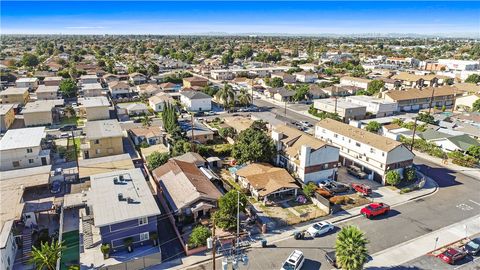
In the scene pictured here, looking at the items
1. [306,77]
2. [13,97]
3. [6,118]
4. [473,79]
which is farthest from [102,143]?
[473,79]

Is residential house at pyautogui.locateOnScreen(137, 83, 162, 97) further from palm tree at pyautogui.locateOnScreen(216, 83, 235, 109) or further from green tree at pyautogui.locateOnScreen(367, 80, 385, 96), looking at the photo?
green tree at pyautogui.locateOnScreen(367, 80, 385, 96)

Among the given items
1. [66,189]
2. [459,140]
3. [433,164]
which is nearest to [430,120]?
[459,140]

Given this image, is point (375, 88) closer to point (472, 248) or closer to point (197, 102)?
point (197, 102)

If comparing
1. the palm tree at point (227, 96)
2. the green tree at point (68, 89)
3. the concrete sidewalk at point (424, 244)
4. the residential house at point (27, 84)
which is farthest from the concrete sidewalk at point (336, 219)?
the residential house at point (27, 84)

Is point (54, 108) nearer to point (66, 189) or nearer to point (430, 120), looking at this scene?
point (66, 189)

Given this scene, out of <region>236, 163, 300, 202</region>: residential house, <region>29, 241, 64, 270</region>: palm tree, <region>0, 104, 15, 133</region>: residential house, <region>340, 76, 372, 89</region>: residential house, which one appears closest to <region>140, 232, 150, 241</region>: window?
<region>29, 241, 64, 270</region>: palm tree

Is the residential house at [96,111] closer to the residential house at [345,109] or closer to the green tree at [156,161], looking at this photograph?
the green tree at [156,161]
